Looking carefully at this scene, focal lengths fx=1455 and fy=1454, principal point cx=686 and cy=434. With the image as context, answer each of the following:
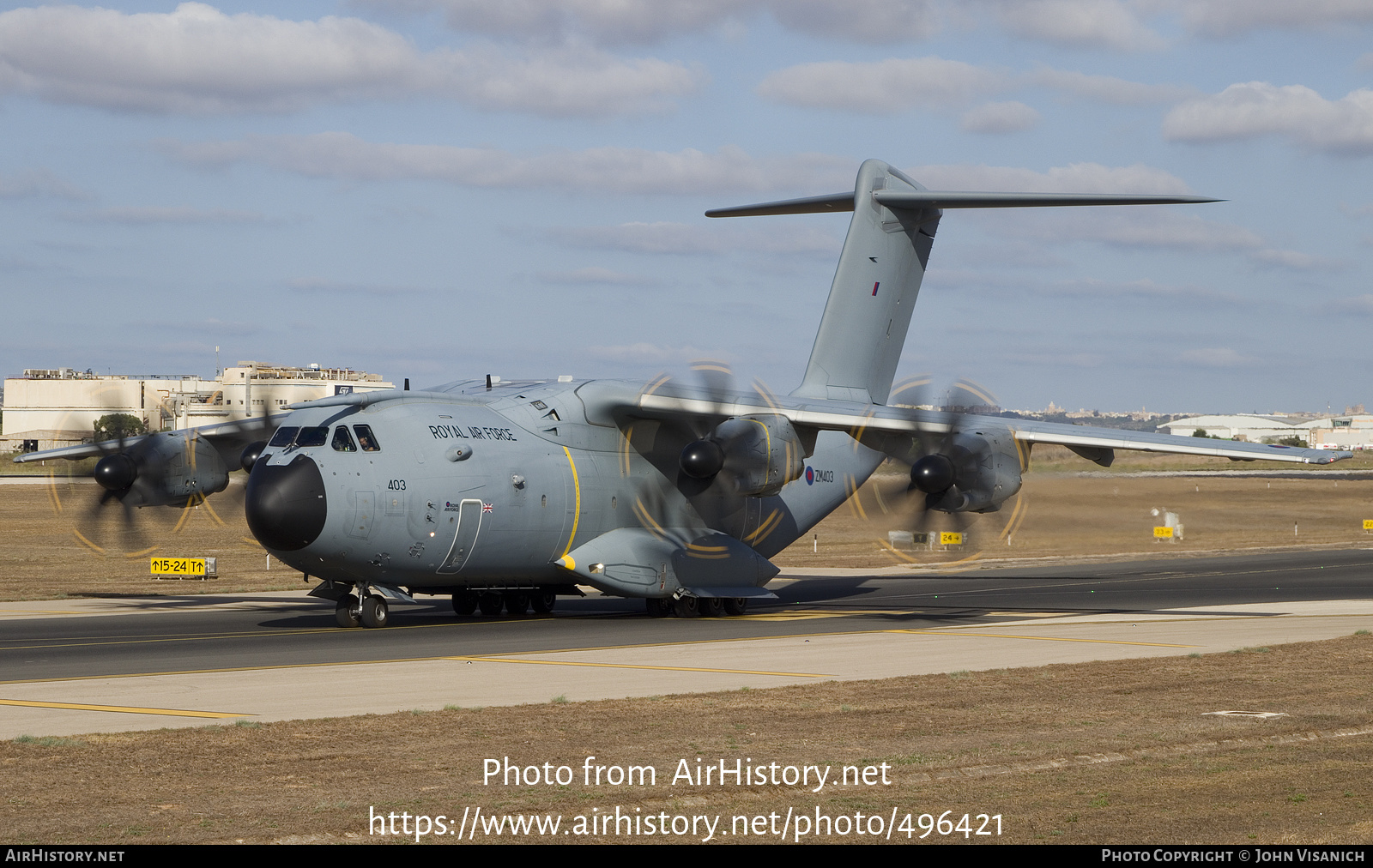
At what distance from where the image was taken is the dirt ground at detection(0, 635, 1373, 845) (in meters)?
8.10

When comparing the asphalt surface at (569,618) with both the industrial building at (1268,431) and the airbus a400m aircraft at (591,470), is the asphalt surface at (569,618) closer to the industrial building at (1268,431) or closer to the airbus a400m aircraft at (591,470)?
the airbus a400m aircraft at (591,470)

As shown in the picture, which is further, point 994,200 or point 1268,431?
point 1268,431

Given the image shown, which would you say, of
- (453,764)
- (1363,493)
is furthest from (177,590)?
(1363,493)

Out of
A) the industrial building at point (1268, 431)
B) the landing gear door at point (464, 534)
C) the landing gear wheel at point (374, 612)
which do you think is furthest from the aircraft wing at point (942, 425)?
the industrial building at point (1268, 431)

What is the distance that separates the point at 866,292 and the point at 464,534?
10405 millimetres

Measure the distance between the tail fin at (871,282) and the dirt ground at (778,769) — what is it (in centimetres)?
1448

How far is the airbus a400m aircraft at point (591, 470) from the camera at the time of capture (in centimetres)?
2106

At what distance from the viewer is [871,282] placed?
28.5 meters

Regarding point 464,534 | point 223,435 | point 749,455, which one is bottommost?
point 464,534

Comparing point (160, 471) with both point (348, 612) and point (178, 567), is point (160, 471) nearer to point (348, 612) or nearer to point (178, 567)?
point (348, 612)

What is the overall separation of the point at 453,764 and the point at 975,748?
381cm

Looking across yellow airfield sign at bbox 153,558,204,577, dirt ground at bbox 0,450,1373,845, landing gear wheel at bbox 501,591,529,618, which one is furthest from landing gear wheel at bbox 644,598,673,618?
yellow airfield sign at bbox 153,558,204,577

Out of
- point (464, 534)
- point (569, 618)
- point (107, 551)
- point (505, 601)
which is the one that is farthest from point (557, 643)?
point (107, 551)

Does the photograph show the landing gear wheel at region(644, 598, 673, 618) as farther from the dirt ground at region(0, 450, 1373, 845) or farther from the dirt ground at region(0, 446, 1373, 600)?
the dirt ground at region(0, 450, 1373, 845)
